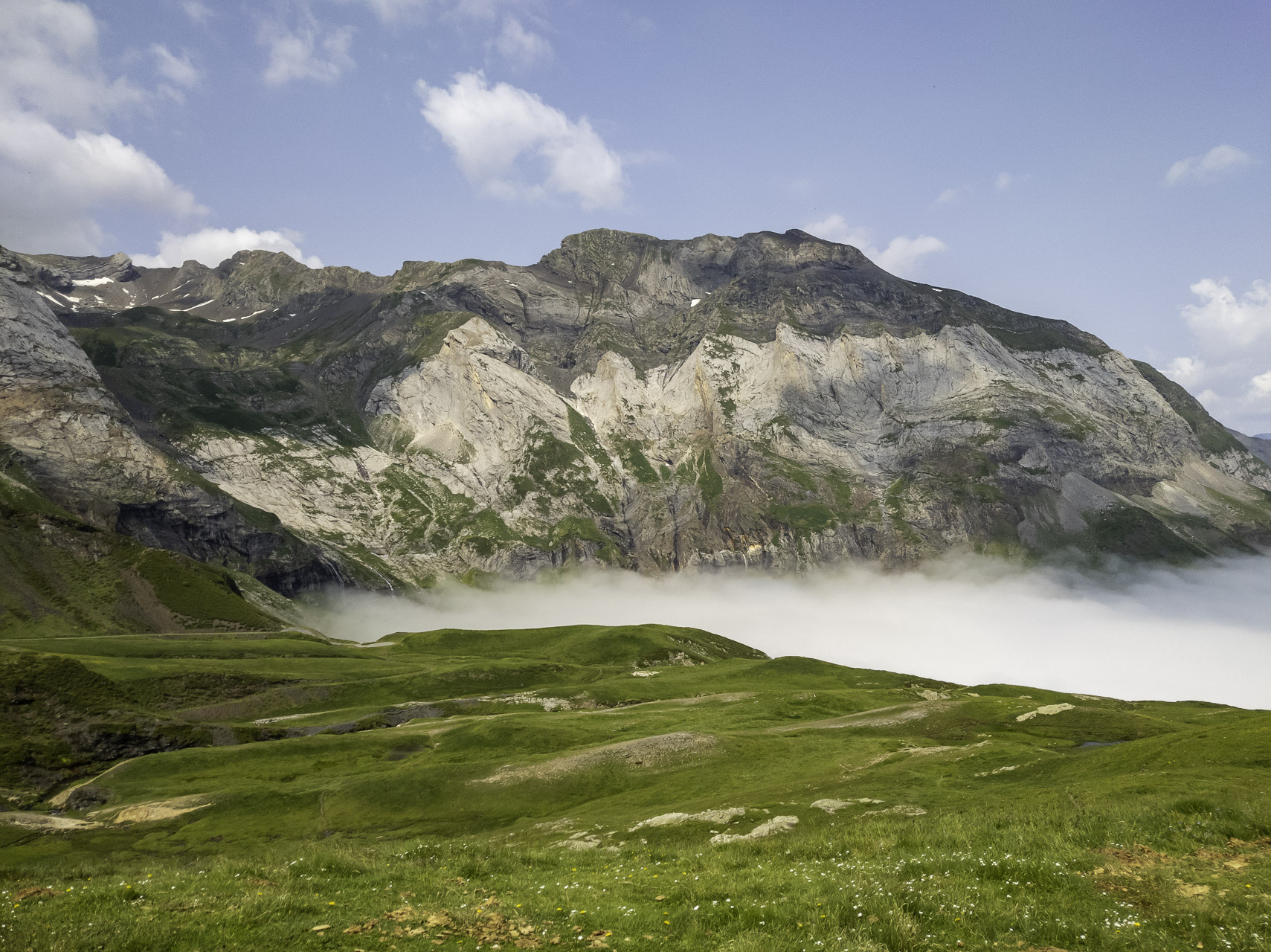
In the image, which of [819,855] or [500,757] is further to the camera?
[500,757]

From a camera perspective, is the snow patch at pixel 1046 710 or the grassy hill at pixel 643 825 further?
the snow patch at pixel 1046 710

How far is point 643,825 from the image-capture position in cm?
5144

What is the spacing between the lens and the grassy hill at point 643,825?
18266 millimetres

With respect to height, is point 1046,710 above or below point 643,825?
above

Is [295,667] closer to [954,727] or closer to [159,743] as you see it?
[159,743]

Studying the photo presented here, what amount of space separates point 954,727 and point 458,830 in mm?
58660

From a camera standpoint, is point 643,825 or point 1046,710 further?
point 1046,710

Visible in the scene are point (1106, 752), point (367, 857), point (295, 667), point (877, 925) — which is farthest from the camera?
point (295, 667)

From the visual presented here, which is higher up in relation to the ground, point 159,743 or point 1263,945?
point 1263,945

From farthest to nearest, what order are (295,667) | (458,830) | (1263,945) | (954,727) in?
(295,667), (954,727), (458,830), (1263,945)

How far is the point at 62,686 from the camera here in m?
119

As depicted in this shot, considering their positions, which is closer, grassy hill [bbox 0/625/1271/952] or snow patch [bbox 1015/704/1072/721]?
grassy hill [bbox 0/625/1271/952]

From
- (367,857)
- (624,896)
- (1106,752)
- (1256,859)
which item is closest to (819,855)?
(624,896)

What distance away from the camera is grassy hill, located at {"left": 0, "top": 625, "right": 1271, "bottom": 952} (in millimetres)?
18266
